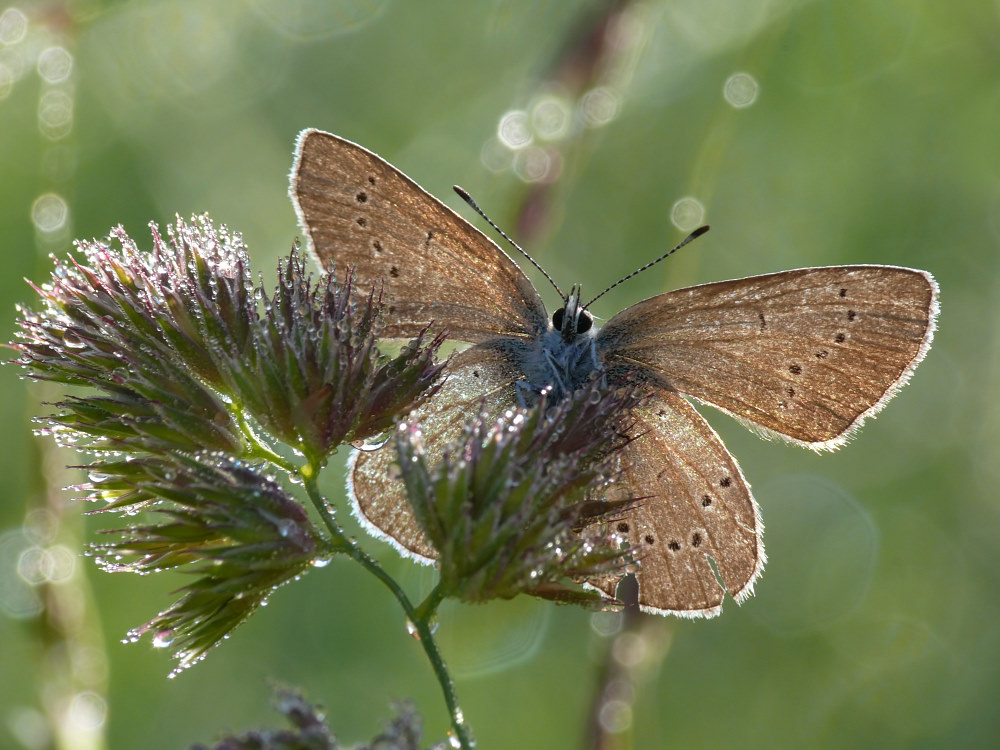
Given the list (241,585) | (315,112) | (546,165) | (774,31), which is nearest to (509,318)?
(546,165)

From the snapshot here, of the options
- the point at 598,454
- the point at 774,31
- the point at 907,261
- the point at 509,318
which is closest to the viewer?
the point at 598,454

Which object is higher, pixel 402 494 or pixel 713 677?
pixel 402 494

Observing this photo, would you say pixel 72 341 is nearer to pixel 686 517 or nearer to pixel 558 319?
pixel 558 319

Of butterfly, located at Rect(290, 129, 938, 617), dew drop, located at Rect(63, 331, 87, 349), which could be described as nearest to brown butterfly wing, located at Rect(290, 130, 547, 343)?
butterfly, located at Rect(290, 129, 938, 617)

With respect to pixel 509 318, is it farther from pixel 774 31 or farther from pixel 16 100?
pixel 16 100

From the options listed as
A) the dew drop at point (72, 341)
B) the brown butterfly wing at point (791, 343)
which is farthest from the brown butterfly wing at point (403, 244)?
the dew drop at point (72, 341)

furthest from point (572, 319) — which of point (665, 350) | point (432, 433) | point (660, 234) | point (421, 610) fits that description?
point (660, 234)

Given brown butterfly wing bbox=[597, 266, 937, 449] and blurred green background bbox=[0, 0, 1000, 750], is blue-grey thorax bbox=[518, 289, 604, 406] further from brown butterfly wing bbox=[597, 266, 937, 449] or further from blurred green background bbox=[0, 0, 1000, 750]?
blurred green background bbox=[0, 0, 1000, 750]
